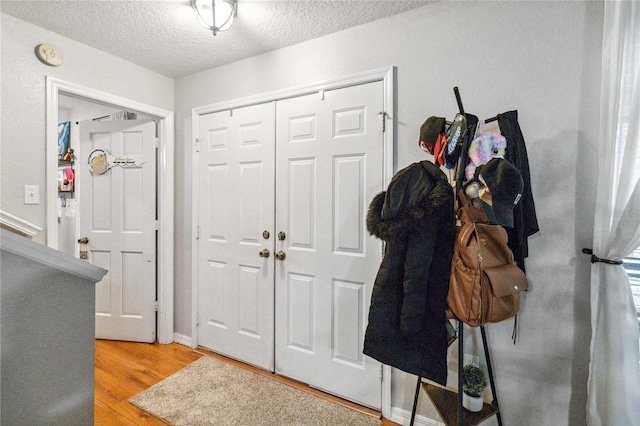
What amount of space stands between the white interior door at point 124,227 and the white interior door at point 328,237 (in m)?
1.38

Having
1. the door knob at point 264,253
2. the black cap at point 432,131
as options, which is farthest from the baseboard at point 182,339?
the black cap at point 432,131

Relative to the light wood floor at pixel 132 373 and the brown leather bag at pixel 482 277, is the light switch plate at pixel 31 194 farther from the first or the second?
the brown leather bag at pixel 482 277

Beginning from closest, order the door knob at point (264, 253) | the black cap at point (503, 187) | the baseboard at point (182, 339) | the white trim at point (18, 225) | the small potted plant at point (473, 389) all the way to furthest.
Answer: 1. the black cap at point (503, 187)
2. the small potted plant at point (473, 389)
3. the white trim at point (18, 225)
4. the door knob at point (264, 253)
5. the baseboard at point (182, 339)

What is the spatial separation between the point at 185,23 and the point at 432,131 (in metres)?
1.73

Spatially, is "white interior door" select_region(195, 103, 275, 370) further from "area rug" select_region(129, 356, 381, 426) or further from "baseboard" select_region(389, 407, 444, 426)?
"baseboard" select_region(389, 407, 444, 426)

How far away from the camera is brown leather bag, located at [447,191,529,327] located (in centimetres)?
107


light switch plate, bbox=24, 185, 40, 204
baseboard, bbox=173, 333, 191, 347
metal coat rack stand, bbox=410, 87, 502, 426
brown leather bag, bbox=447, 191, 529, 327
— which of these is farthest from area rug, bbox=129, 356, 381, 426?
light switch plate, bbox=24, 185, 40, 204

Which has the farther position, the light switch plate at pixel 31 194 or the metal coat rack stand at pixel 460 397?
the light switch plate at pixel 31 194

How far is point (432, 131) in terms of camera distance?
1368 millimetres

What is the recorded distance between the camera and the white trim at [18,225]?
177 centimetres

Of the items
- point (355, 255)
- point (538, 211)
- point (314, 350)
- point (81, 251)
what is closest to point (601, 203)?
point (538, 211)

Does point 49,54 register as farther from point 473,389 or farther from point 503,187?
point 473,389

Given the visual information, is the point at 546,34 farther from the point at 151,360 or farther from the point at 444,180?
the point at 151,360

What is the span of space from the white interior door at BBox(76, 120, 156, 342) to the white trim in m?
0.81
